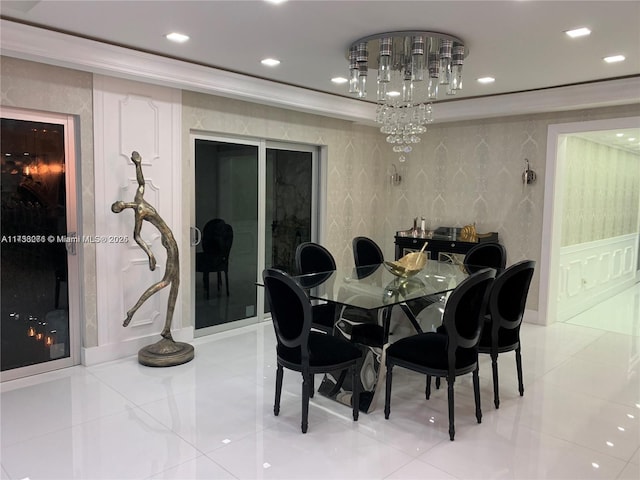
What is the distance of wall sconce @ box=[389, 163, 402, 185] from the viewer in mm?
6703

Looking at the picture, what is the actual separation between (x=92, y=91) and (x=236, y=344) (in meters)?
2.55

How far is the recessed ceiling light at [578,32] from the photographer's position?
318 centimetres

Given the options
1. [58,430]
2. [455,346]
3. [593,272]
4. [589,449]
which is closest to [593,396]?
[589,449]

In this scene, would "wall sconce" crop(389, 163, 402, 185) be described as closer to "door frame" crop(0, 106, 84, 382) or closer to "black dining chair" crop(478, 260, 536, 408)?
"black dining chair" crop(478, 260, 536, 408)

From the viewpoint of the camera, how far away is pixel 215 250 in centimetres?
507

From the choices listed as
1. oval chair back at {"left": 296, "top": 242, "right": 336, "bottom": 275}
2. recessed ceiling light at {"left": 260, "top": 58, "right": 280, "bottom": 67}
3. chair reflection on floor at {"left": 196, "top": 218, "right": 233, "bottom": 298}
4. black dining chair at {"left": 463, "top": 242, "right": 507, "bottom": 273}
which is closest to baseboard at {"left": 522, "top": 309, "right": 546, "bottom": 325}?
black dining chair at {"left": 463, "top": 242, "right": 507, "bottom": 273}

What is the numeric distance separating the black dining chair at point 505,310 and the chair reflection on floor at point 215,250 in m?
2.78

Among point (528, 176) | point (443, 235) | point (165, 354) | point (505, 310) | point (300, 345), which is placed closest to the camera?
point (300, 345)

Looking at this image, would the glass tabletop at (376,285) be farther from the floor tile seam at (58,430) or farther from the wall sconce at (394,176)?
the wall sconce at (394,176)

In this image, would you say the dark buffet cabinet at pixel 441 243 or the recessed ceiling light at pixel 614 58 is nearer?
the recessed ceiling light at pixel 614 58

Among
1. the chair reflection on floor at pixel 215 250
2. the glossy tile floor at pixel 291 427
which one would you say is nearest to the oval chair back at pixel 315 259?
the glossy tile floor at pixel 291 427

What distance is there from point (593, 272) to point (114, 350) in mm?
5911

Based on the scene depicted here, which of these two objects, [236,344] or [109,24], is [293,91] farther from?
[236,344]

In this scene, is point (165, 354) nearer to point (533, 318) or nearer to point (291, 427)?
point (291, 427)
